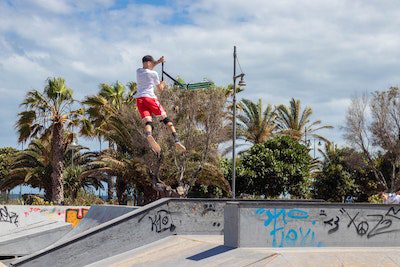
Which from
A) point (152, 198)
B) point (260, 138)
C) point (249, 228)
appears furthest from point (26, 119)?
point (249, 228)

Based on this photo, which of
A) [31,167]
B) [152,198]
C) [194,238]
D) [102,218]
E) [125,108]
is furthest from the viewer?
[31,167]

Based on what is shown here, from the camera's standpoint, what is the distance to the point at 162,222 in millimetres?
13695

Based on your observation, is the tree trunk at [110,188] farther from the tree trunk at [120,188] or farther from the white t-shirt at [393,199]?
the white t-shirt at [393,199]

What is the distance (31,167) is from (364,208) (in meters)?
31.5

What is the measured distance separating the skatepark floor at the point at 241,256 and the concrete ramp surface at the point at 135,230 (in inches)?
13.6

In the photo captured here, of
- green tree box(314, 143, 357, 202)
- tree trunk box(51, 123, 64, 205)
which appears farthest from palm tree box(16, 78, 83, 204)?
green tree box(314, 143, 357, 202)

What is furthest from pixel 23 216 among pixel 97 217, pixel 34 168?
pixel 34 168

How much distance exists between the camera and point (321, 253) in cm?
1034

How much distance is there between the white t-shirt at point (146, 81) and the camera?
1184 cm

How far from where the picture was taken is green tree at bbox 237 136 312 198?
36.9m

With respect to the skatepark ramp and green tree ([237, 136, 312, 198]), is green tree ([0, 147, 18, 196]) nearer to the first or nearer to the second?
the skatepark ramp

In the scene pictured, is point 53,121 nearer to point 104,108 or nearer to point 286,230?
point 104,108

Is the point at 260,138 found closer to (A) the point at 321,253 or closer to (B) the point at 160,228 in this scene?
(B) the point at 160,228

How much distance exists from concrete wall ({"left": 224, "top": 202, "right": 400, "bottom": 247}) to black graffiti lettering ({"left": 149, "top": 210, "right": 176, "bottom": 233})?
232 cm
